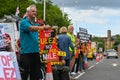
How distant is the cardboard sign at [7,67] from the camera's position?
8695mm

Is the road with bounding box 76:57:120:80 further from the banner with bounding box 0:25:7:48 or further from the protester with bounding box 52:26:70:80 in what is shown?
the banner with bounding box 0:25:7:48

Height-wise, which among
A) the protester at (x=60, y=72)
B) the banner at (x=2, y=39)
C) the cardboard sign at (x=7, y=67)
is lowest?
the protester at (x=60, y=72)

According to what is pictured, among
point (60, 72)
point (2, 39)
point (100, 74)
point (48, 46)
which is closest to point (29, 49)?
point (2, 39)

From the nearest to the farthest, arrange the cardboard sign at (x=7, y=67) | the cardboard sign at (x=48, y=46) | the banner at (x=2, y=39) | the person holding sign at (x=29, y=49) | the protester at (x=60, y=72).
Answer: the cardboard sign at (x=7, y=67) < the banner at (x=2, y=39) < the person holding sign at (x=29, y=49) < the cardboard sign at (x=48, y=46) < the protester at (x=60, y=72)

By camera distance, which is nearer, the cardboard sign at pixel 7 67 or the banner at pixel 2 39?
the cardboard sign at pixel 7 67

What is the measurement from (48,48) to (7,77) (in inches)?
190

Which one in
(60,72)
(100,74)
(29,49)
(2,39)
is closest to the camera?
(2,39)

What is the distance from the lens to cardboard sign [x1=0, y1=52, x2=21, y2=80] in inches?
342

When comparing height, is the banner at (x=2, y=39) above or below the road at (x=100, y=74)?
above

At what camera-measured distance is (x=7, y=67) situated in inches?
345

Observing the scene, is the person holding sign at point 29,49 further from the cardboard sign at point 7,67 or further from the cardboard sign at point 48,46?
the cardboard sign at point 48,46

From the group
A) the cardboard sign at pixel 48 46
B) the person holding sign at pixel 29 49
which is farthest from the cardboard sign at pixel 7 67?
the cardboard sign at pixel 48 46

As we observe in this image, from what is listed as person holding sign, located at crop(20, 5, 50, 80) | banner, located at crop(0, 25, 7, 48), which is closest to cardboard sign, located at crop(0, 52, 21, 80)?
banner, located at crop(0, 25, 7, 48)

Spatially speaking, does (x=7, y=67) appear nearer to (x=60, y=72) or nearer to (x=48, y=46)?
(x=48, y=46)
